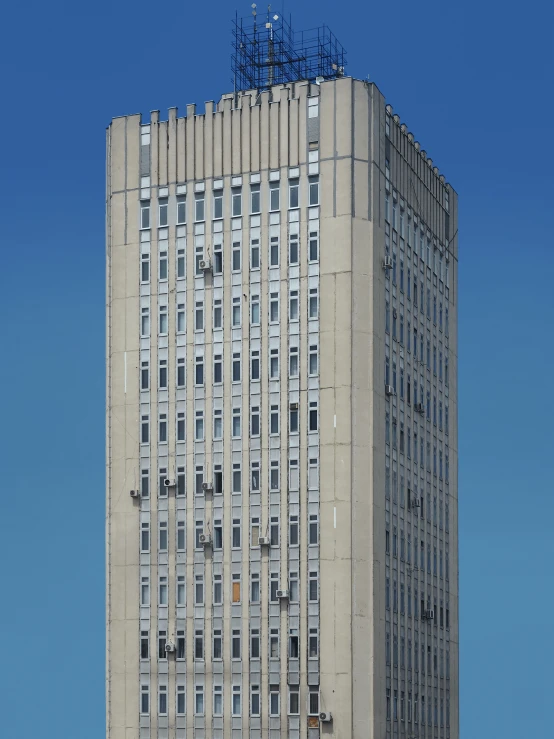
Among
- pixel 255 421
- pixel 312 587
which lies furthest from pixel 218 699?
pixel 255 421

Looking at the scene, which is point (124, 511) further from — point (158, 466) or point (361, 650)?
point (361, 650)

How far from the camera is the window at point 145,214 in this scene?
119000mm

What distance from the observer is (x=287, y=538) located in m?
111

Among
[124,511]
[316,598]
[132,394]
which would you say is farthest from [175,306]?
[316,598]

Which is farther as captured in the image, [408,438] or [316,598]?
[408,438]

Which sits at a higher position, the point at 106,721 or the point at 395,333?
the point at 395,333

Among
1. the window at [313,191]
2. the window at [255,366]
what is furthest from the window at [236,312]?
the window at [313,191]

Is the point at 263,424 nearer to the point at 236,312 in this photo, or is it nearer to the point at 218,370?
the point at 218,370

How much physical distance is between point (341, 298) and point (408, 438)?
13172 mm

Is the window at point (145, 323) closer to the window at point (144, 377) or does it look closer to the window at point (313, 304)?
the window at point (144, 377)

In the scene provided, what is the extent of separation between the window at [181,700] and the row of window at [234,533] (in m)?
8.65

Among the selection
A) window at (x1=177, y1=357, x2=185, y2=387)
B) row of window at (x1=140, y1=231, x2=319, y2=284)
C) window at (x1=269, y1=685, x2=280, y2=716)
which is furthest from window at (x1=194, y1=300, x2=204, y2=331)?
window at (x1=269, y1=685, x2=280, y2=716)

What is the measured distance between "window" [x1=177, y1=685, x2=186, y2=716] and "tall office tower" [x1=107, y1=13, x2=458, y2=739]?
0.10 m

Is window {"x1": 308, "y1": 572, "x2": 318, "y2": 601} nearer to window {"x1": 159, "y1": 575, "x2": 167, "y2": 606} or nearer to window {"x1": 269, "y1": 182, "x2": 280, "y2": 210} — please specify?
window {"x1": 159, "y1": 575, "x2": 167, "y2": 606}
